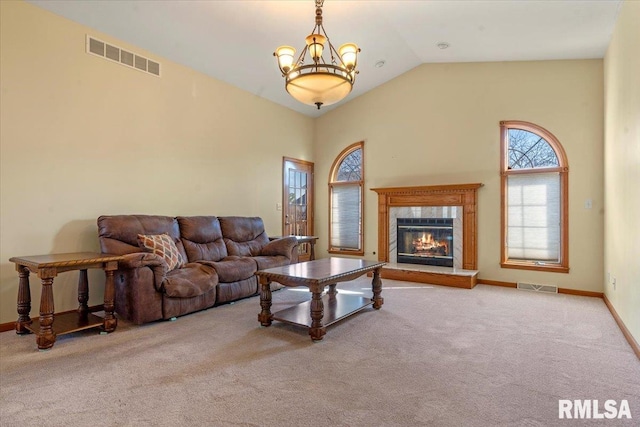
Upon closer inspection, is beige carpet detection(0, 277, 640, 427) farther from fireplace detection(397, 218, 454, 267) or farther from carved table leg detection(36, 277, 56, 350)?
fireplace detection(397, 218, 454, 267)

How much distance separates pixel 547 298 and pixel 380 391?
3513mm

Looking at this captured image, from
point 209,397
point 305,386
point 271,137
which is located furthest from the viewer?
point 271,137

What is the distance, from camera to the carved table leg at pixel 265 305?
3.44m

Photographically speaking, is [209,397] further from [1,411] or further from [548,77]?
[548,77]

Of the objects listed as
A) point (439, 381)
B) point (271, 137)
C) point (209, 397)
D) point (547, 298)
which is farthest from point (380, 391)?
point (271, 137)

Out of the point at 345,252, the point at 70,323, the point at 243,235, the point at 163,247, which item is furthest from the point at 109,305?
the point at 345,252

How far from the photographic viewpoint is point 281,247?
5133 mm

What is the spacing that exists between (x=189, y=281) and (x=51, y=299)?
1.14 metres

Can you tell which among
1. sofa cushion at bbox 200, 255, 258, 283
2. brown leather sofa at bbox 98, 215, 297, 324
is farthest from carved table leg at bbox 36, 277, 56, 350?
sofa cushion at bbox 200, 255, 258, 283

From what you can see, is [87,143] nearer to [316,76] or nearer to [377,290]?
[316,76]

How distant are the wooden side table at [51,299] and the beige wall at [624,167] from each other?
4.41 metres

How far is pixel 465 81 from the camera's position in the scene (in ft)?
18.6

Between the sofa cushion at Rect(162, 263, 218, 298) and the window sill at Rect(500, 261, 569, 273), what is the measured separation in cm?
415

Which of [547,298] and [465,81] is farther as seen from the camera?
[465,81]
